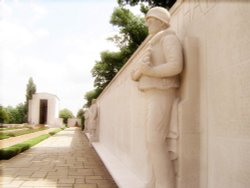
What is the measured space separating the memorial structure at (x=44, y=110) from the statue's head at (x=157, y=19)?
2415 inches

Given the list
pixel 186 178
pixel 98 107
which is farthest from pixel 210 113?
pixel 98 107

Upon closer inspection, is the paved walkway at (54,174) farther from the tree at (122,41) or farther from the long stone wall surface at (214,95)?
the tree at (122,41)

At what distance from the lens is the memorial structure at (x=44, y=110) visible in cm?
6409

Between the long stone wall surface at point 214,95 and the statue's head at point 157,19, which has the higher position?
the statue's head at point 157,19

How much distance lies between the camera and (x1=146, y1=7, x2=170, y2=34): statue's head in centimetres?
339

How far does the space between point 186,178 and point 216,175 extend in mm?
350

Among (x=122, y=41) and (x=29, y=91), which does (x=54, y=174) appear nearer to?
(x=122, y=41)

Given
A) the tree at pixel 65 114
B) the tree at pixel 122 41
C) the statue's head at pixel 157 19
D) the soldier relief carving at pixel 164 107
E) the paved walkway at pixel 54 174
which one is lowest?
the paved walkway at pixel 54 174

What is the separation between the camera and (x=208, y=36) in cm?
290

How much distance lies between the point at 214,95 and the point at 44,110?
67.5 m

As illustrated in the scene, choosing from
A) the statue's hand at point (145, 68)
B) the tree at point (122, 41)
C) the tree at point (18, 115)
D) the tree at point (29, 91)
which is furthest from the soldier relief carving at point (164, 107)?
the tree at point (18, 115)

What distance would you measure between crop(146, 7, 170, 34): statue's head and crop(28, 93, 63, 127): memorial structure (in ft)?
201

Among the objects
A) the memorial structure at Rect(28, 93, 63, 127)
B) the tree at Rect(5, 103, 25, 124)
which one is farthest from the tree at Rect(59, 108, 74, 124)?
the memorial structure at Rect(28, 93, 63, 127)

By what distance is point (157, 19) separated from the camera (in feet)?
11.3
